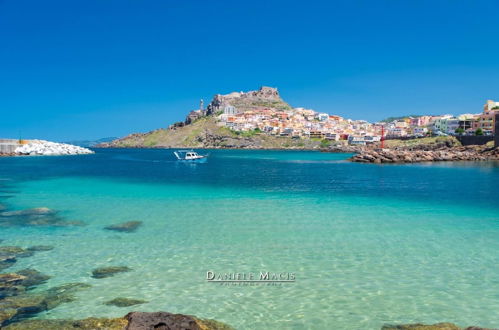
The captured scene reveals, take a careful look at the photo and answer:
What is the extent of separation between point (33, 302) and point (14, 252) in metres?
5.25

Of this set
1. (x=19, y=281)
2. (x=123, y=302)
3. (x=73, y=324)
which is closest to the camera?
(x=73, y=324)

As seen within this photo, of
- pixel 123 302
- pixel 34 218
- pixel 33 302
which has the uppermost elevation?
pixel 34 218

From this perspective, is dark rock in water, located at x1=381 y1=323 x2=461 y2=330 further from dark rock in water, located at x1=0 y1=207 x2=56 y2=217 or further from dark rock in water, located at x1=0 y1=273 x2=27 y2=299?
dark rock in water, located at x1=0 y1=207 x2=56 y2=217

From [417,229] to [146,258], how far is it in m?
11.9

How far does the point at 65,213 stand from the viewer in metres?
20.8

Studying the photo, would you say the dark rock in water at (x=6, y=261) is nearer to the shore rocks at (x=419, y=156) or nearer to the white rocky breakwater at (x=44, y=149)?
the shore rocks at (x=419, y=156)

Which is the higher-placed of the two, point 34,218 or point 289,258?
point 34,218

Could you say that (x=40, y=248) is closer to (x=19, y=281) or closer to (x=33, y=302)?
(x=19, y=281)

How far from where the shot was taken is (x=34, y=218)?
19172 millimetres

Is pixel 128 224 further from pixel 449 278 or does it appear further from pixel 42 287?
pixel 449 278

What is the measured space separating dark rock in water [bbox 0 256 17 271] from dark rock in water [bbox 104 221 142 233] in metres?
4.70

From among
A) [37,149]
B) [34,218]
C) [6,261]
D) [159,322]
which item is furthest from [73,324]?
[37,149]

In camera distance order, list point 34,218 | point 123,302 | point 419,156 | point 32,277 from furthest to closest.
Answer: point 419,156
point 34,218
point 32,277
point 123,302

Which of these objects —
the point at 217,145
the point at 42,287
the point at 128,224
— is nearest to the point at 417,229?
the point at 128,224
